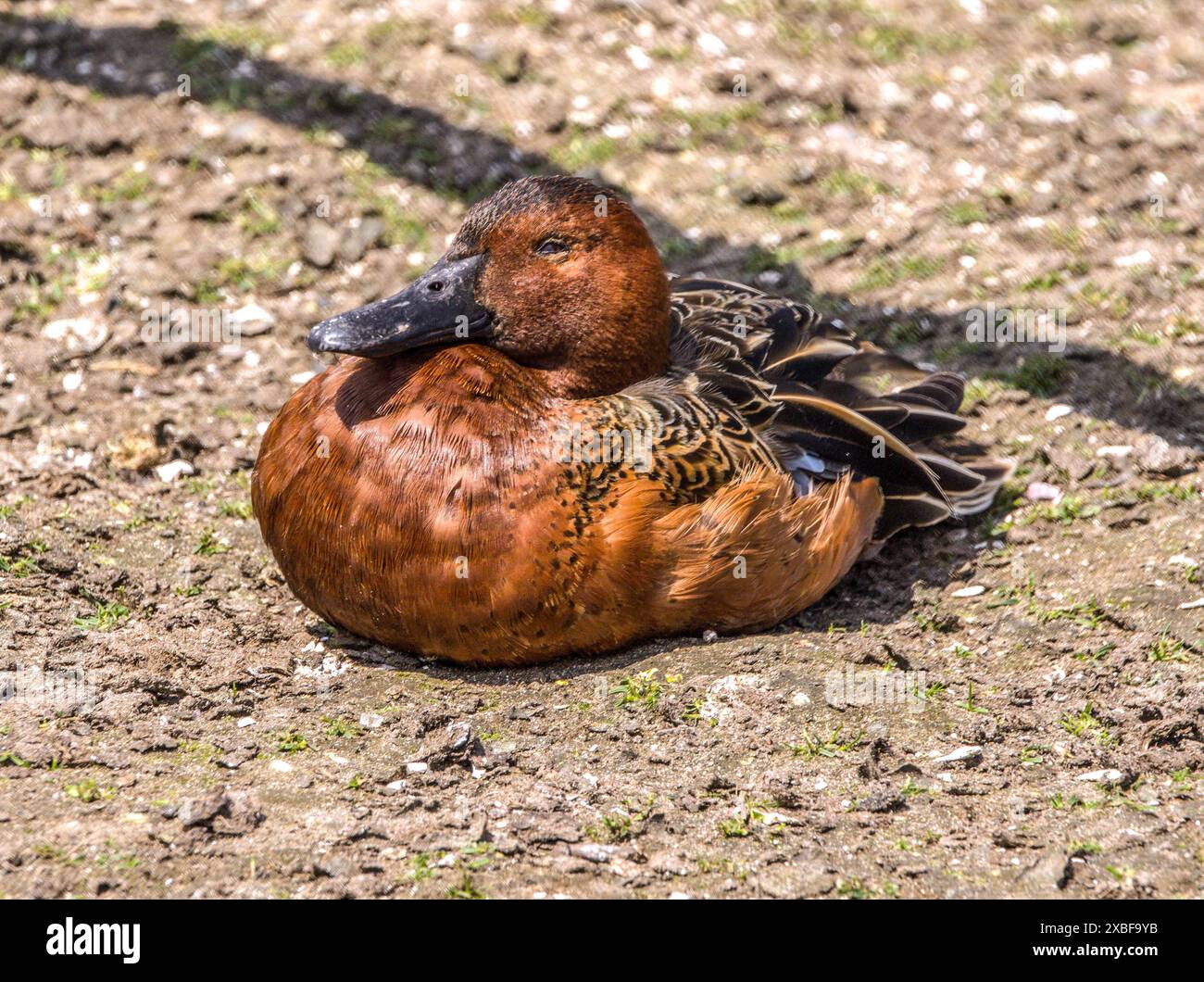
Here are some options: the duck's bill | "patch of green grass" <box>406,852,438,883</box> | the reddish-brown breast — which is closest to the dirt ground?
"patch of green grass" <box>406,852,438,883</box>

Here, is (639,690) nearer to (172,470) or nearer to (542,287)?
(542,287)

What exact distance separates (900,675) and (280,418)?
7.48 feet

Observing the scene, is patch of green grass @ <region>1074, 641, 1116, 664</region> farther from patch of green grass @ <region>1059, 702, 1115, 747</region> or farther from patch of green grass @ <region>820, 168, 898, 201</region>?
patch of green grass @ <region>820, 168, 898, 201</region>

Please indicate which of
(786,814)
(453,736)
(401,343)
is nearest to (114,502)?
(401,343)

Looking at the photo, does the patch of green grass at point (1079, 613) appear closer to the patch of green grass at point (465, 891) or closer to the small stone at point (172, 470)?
the patch of green grass at point (465, 891)

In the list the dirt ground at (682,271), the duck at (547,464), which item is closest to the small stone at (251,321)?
the dirt ground at (682,271)

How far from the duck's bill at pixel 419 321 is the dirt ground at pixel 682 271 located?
104 centimetres

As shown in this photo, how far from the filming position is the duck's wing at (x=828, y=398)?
5.14 metres

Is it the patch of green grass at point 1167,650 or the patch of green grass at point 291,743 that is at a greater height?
the patch of green grass at point 1167,650

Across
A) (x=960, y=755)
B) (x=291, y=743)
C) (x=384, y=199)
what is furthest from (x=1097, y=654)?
(x=384, y=199)

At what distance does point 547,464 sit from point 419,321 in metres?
0.66

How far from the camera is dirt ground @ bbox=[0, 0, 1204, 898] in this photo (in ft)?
12.9

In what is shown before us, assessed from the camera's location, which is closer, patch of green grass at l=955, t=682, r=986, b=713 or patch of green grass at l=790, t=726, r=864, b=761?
patch of green grass at l=790, t=726, r=864, b=761

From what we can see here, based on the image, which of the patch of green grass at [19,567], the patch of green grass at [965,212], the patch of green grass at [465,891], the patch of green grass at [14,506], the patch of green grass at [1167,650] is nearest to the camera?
the patch of green grass at [465,891]
